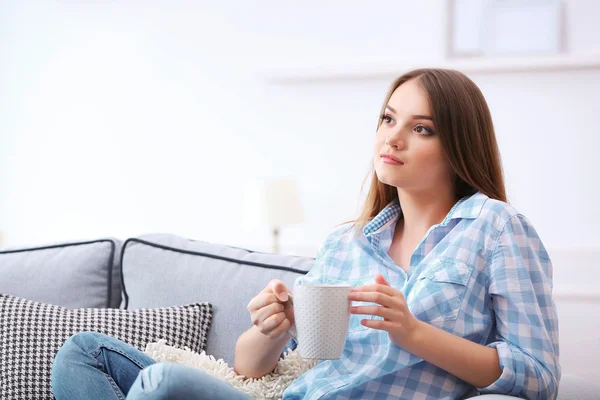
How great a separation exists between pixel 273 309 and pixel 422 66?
2170 millimetres

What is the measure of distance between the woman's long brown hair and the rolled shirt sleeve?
15cm

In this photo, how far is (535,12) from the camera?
2961 millimetres

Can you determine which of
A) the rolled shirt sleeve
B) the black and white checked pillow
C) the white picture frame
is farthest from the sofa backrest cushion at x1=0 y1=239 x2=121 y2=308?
the white picture frame

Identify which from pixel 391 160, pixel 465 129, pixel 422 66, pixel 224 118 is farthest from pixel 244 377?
pixel 224 118

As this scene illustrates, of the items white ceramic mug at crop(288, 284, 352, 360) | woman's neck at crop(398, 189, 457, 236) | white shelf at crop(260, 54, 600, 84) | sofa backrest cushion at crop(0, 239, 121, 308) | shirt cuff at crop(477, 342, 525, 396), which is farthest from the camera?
white shelf at crop(260, 54, 600, 84)

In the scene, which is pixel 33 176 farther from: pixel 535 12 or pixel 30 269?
pixel 535 12

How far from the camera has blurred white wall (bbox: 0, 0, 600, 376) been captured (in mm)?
2980

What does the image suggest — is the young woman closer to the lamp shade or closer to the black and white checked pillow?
the black and white checked pillow

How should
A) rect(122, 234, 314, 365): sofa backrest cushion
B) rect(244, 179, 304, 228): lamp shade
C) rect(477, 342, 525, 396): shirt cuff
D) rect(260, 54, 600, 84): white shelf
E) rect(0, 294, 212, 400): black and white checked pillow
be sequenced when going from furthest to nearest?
rect(244, 179, 304, 228): lamp shade < rect(260, 54, 600, 84): white shelf < rect(122, 234, 314, 365): sofa backrest cushion < rect(0, 294, 212, 400): black and white checked pillow < rect(477, 342, 525, 396): shirt cuff

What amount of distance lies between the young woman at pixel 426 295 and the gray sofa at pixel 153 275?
24cm

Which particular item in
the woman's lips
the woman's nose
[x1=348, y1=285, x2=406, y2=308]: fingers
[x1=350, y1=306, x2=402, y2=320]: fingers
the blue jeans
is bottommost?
the blue jeans

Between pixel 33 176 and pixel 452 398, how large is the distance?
303 centimetres

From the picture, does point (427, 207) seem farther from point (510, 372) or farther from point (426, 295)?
point (510, 372)

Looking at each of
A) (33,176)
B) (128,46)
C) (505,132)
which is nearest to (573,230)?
(505,132)
